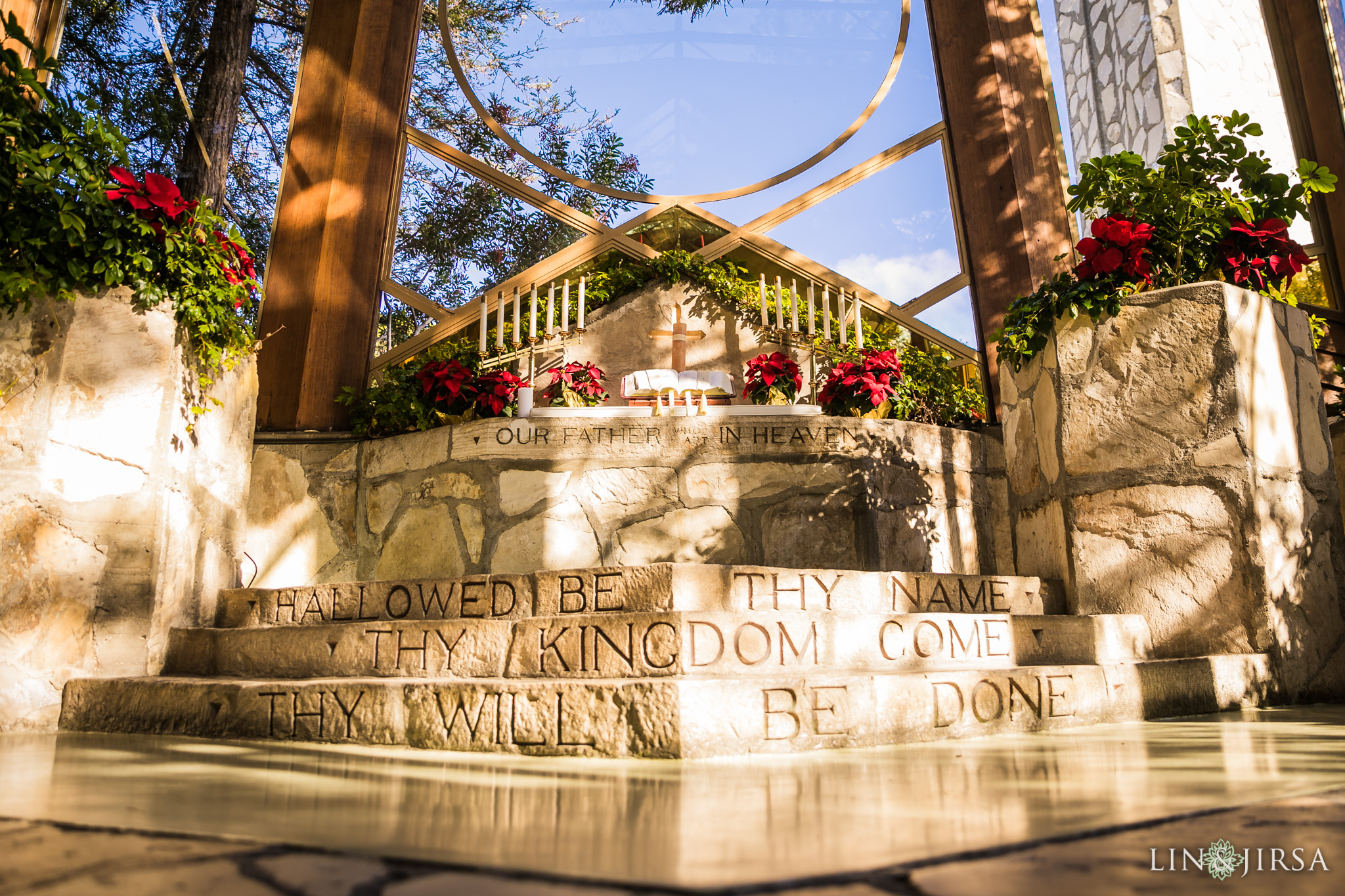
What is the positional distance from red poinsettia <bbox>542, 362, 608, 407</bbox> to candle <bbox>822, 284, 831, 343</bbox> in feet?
4.47

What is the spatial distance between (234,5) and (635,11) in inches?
120

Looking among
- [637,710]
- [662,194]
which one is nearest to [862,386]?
[662,194]

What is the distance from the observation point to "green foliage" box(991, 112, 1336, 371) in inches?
126

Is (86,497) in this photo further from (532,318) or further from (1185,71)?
(1185,71)

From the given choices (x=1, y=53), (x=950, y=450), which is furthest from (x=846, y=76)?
(x=1, y=53)

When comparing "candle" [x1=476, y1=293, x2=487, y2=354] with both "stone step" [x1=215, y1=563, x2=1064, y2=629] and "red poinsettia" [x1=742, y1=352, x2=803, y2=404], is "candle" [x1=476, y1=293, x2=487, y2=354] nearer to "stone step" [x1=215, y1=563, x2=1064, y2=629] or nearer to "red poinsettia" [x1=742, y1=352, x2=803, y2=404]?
"red poinsettia" [x1=742, y1=352, x2=803, y2=404]

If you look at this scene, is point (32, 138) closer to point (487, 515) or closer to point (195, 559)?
point (195, 559)

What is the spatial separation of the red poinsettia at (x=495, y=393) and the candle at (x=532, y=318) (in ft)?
1.21

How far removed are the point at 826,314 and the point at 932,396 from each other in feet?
2.55

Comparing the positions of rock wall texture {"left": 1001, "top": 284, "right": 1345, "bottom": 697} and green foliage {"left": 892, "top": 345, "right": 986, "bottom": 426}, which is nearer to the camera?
rock wall texture {"left": 1001, "top": 284, "right": 1345, "bottom": 697}

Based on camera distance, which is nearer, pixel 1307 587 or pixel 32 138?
pixel 32 138

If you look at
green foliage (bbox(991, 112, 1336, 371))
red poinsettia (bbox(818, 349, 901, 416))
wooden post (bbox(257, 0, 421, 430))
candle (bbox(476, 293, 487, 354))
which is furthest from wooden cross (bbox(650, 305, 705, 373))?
green foliage (bbox(991, 112, 1336, 371))

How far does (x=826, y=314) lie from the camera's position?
16.3 ft

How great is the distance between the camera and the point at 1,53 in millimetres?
2711
